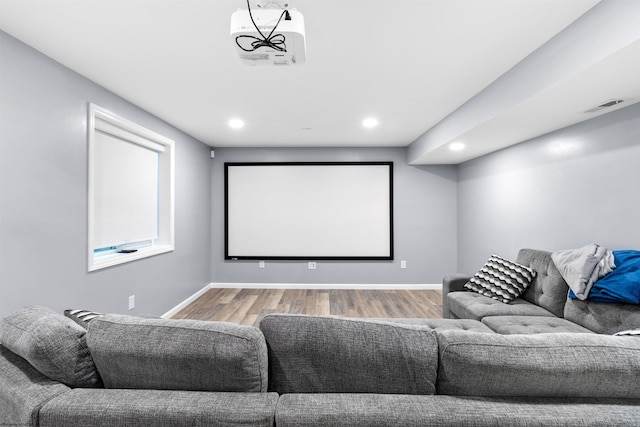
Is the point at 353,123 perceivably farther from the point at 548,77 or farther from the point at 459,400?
the point at 459,400

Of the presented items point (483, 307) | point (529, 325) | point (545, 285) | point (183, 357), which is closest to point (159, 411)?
point (183, 357)

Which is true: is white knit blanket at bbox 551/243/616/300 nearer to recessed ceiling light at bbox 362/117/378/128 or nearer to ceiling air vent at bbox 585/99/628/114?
ceiling air vent at bbox 585/99/628/114

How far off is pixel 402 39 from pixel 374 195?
11.3 feet

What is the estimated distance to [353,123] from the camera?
3795mm

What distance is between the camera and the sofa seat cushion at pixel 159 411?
876mm

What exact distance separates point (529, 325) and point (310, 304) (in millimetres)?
2748

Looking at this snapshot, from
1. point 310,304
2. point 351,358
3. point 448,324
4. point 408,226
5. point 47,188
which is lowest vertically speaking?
point 310,304

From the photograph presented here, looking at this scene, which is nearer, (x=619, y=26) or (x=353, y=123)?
(x=619, y=26)

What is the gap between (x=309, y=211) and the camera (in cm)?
531

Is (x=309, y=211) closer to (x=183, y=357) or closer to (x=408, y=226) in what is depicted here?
(x=408, y=226)

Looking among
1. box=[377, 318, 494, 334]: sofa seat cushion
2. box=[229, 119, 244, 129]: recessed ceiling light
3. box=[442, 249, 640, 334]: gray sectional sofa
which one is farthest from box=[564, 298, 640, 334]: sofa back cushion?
box=[229, 119, 244, 129]: recessed ceiling light

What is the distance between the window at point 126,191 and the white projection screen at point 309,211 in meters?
1.42

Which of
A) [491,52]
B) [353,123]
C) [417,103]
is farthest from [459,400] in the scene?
[353,123]

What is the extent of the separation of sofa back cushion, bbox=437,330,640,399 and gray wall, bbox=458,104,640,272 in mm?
1847
